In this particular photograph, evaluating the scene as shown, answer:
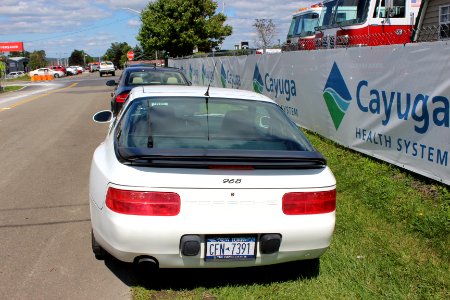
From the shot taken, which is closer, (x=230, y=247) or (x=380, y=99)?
(x=230, y=247)

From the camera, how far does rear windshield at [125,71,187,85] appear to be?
10320 millimetres

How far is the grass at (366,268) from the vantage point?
356 cm

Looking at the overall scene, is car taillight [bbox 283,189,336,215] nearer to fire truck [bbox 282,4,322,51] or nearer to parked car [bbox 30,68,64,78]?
fire truck [bbox 282,4,322,51]

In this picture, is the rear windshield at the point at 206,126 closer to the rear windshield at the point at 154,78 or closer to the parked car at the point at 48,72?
the rear windshield at the point at 154,78

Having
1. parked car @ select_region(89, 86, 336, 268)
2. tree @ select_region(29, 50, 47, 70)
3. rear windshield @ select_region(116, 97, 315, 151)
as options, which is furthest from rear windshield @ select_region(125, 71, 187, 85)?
tree @ select_region(29, 50, 47, 70)

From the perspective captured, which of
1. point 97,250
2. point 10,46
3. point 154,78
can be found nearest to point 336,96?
point 154,78

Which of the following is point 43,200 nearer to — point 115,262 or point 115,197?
point 115,262

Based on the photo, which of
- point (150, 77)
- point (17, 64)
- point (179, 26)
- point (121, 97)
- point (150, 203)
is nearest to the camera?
point (150, 203)

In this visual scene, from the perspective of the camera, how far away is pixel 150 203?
313 cm

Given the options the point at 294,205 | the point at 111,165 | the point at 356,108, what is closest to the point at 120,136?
the point at 111,165

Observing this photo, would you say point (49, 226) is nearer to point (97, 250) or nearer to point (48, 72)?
point (97, 250)

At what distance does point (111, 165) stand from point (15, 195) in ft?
10.9

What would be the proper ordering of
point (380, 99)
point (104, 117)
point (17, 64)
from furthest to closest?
point (17, 64) → point (380, 99) → point (104, 117)

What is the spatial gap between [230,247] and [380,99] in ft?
14.3
